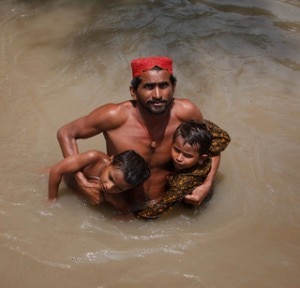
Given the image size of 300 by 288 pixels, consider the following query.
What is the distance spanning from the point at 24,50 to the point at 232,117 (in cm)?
Result: 256

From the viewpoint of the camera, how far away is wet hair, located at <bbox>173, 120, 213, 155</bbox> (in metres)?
2.72

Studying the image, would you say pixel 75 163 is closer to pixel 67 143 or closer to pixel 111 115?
pixel 67 143

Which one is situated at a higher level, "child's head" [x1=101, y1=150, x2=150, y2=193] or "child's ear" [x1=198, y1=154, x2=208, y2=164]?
"child's head" [x1=101, y1=150, x2=150, y2=193]

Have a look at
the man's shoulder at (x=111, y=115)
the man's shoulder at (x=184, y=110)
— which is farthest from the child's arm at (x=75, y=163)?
the man's shoulder at (x=184, y=110)

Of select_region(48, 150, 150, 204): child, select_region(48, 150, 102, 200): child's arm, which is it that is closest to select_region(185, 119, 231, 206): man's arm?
select_region(48, 150, 150, 204): child

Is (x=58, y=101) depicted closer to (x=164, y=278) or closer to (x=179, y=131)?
(x=179, y=131)

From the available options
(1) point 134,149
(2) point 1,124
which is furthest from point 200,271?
(2) point 1,124

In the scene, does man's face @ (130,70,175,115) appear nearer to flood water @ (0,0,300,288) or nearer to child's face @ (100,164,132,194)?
child's face @ (100,164,132,194)

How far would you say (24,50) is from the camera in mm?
4945

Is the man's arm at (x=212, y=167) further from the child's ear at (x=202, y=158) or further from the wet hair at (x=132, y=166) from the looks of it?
the wet hair at (x=132, y=166)

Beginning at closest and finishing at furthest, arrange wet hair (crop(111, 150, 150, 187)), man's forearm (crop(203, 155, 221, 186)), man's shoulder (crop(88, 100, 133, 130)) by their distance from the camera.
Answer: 1. wet hair (crop(111, 150, 150, 187))
2. man's shoulder (crop(88, 100, 133, 130))
3. man's forearm (crop(203, 155, 221, 186))

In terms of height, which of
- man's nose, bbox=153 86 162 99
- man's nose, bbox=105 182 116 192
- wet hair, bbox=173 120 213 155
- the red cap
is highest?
the red cap

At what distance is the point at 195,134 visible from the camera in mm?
2719

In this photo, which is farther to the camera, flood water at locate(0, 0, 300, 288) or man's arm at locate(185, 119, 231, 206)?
man's arm at locate(185, 119, 231, 206)
